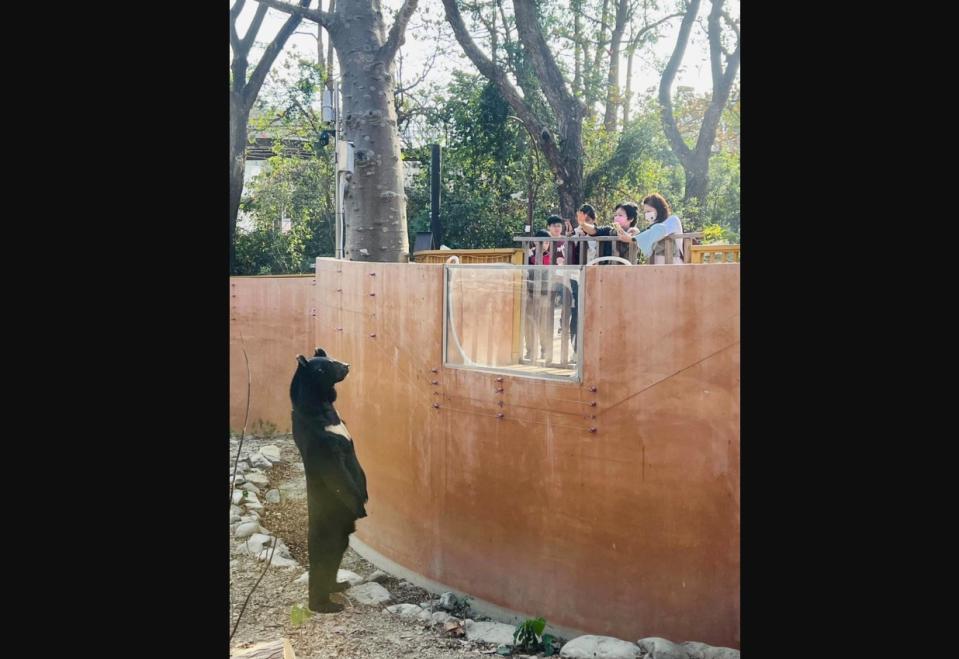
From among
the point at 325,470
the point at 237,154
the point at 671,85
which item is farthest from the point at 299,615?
the point at 671,85

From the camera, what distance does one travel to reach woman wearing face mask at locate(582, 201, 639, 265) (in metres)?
4.98

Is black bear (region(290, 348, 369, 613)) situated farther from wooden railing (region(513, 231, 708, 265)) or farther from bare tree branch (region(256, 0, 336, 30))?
bare tree branch (region(256, 0, 336, 30))

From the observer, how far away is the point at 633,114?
13.7m

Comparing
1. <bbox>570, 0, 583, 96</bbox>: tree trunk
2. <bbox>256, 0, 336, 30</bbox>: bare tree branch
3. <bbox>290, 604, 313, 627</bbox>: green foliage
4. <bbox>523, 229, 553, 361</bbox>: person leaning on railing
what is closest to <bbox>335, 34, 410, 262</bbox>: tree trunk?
<bbox>256, 0, 336, 30</bbox>: bare tree branch

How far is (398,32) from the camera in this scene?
7.59 m

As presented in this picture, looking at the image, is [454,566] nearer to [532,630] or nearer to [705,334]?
[532,630]

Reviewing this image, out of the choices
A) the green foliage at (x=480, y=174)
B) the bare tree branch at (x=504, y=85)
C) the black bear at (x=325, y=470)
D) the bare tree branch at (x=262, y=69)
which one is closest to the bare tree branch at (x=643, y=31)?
the green foliage at (x=480, y=174)

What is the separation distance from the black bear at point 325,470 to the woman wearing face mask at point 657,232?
5.40 feet

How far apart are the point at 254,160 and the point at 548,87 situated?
5.28 metres

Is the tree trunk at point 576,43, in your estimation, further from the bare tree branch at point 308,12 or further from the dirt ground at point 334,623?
the dirt ground at point 334,623

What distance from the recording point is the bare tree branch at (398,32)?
7602mm

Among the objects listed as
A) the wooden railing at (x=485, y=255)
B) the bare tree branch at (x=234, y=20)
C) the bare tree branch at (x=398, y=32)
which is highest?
the bare tree branch at (x=234, y=20)

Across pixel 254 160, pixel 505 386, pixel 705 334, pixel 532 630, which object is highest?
pixel 254 160
